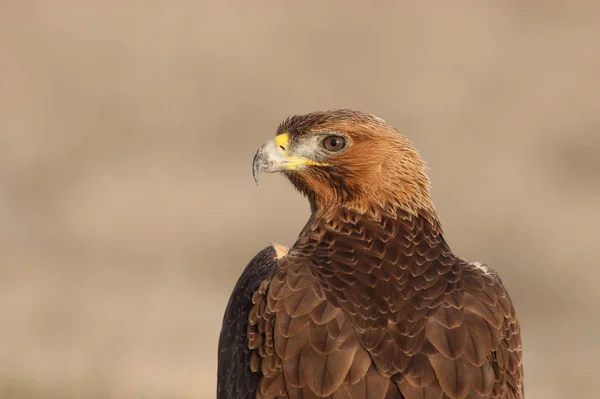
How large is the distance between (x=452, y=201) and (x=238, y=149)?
401 centimetres

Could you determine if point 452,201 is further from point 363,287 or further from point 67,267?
point 363,287

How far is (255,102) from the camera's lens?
25.8m

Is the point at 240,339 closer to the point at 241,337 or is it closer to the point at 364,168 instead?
the point at 241,337

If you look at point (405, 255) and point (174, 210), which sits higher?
point (174, 210)

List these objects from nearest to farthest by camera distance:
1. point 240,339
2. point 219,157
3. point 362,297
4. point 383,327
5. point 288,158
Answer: point 383,327
point 362,297
point 240,339
point 288,158
point 219,157

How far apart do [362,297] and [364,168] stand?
1254 millimetres

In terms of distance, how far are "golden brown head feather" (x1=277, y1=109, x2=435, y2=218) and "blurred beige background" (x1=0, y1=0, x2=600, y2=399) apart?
12.0 feet

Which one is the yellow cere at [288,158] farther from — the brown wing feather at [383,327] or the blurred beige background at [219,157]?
the blurred beige background at [219,157]

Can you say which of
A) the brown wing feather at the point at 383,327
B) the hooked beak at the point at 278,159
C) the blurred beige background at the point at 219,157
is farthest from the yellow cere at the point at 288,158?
the blurred beige background at the point at 219,157

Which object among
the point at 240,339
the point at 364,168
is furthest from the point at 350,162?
the point at 240,339

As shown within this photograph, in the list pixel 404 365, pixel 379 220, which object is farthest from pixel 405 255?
pixel 404 365

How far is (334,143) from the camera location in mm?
7797

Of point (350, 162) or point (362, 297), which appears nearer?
point (362, 297)

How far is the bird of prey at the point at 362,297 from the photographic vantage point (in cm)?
633
